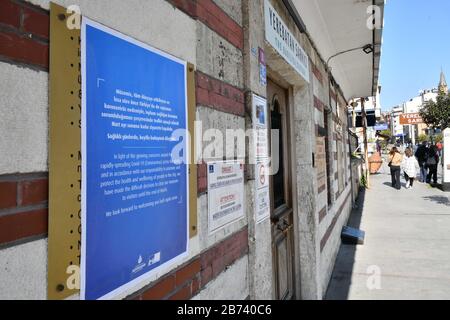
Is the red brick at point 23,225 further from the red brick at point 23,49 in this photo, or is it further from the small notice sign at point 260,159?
the small notice sign at point 260,159

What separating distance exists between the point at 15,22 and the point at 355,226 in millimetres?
8245

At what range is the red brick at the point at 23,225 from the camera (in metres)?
0.88

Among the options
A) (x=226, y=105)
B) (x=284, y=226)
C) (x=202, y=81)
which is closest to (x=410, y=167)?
(x=284, y=226)

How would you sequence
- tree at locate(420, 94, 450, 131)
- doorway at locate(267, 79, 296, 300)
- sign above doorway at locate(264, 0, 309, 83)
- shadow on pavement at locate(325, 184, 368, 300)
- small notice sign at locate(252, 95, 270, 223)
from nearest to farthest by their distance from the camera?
1. small notice sign at locate(252, 95, 270, 223)
2. sign above doorway at locate(264, 0, 309, 83)
3. doorway at locate(267, 79, 296, 300)
4. shadow on pavement at locate(325, 184, 368, 300)
5. tree at locate(420, 94, 450, 131)

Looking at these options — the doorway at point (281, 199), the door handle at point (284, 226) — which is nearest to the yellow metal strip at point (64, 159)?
the doorway at point (281, 199)

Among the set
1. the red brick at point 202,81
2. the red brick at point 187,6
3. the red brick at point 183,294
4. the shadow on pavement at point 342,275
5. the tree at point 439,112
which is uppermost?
the tree at point 439,112

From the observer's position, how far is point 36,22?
3.19 ft

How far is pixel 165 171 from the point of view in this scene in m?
1.49

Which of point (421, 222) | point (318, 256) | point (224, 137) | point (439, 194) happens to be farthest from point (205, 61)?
point (439, 194)

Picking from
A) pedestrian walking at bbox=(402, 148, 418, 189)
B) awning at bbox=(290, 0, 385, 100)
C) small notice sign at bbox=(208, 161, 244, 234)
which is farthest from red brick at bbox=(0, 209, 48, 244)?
pedestrian walking at bbox=(402, 148, 418, 189)

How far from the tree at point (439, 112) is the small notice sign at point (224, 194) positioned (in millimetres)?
23417

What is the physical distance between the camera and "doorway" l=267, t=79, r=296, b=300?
351 cm

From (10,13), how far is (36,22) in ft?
0.22

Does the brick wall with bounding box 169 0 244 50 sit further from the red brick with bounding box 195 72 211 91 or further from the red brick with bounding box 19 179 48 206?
the red brick with bounding box 19 179 48 206
